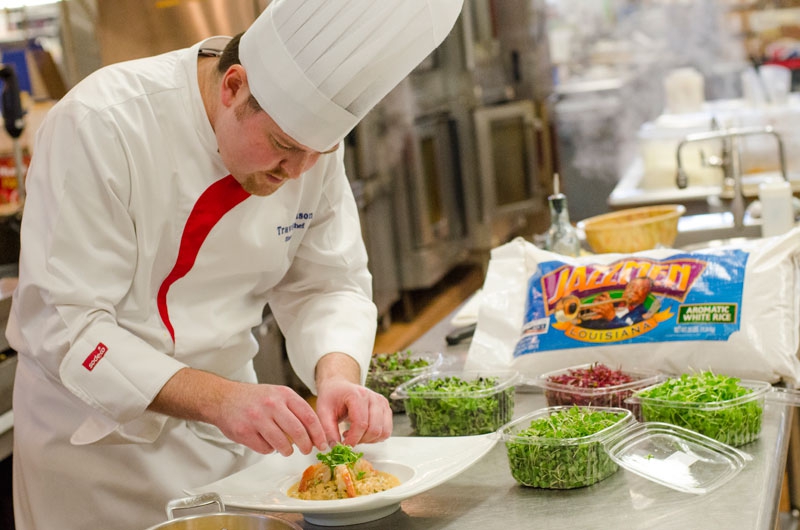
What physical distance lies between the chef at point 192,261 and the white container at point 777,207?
4.05ft

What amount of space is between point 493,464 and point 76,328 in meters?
0.62

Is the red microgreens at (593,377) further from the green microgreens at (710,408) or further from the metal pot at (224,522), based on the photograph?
the metal pot at (224,522)

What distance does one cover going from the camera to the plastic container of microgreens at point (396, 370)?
5.41ft

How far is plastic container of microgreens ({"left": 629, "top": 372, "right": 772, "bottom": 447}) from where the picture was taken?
52.6 inches

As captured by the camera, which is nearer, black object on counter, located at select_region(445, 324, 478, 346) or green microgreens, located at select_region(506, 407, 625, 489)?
green microgreens, located at select_region(506, 407, 625, 489)

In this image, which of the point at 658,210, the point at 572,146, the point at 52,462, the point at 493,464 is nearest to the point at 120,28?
the point at 658,210

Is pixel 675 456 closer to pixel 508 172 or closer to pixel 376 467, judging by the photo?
pixel 376 467

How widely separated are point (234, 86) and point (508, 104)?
582 centimetres

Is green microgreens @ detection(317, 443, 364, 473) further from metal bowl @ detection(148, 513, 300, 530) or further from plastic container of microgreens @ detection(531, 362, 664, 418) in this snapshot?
plastic container of microgreens @ detection(531, 362, 664, 418)

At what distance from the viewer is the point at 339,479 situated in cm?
123

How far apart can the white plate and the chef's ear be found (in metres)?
0.52

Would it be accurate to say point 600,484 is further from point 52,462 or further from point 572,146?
point 572,146

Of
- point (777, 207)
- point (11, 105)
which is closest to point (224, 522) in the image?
point (777, 207)

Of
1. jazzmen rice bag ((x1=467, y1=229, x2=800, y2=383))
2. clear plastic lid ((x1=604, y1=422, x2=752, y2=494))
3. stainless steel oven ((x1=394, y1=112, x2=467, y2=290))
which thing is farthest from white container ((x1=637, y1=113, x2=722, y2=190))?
clear plastic lid ((x1=604, y1=422, x2=752, y2=494))
